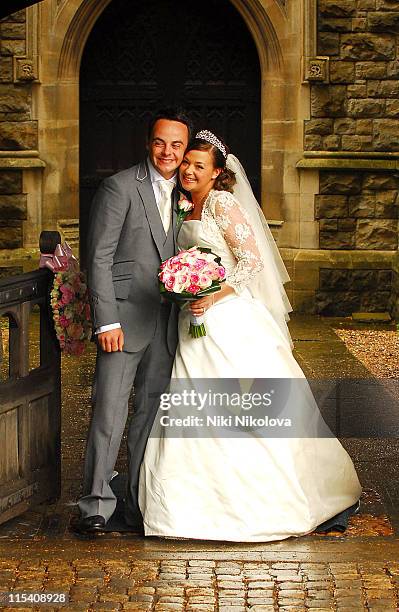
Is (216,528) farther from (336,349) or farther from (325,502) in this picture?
(336,349)

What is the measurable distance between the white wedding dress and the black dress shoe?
7.9 inches

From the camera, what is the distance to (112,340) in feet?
19.7

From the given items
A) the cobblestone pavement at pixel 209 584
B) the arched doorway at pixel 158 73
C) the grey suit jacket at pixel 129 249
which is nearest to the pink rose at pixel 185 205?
the grey suit jacket at pixel 129 249

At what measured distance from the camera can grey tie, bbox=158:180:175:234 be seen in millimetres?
6180

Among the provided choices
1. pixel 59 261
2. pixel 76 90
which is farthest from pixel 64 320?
pixel 76 90

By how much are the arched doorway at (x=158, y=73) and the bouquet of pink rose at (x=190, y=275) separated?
27.7 feet

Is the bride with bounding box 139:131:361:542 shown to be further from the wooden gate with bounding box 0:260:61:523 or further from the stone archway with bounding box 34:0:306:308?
the stone archway with bounding box 34:0:306:308

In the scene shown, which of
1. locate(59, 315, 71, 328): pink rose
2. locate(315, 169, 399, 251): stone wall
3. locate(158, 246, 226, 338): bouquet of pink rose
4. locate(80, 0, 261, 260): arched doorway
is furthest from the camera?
locate(80, 0, 261, 260): arched doorway

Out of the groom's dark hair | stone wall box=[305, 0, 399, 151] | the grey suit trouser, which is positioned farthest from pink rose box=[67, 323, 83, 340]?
stone wall box=[305, 0, 399, 151]

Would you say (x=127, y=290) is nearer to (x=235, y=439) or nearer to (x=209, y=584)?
(x=235, y=439)

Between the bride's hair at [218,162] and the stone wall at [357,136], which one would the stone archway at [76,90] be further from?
the bride's hair at [218,162]

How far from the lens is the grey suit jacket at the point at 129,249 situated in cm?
599

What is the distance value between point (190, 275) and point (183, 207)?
445mm

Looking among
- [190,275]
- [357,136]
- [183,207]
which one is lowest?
[190,275]
